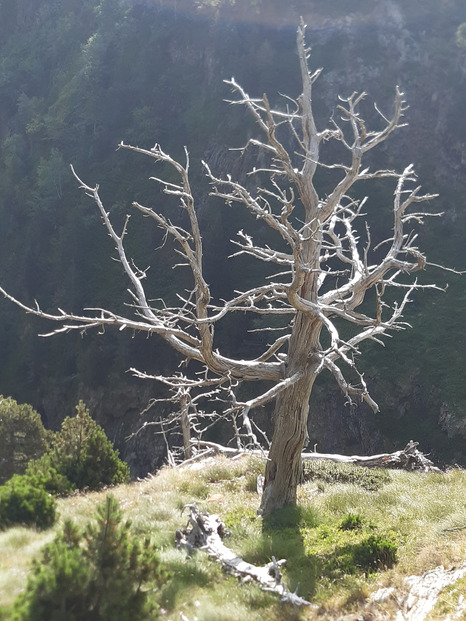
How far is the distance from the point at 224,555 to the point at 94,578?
8.91 ft

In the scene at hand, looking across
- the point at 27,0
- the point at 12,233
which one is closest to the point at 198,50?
the point at 12,233

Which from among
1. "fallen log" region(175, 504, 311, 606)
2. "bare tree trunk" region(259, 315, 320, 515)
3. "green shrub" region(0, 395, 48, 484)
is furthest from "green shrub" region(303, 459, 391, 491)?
"green shrub" region(0, 395, 48, 484)

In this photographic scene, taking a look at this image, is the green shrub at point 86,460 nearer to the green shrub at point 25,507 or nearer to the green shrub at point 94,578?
the green shrub at point 25,507

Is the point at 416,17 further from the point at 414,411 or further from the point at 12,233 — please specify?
the point at 12,233

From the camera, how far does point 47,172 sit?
167ft

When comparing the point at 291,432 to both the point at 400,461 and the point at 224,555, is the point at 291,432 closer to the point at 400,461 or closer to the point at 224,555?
the point at 224,555

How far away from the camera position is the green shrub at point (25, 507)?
7551mm

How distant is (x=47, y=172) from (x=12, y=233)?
6306 millimetres

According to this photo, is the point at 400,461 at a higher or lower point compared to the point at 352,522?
lower

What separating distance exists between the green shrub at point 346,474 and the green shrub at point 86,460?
13.2 feet

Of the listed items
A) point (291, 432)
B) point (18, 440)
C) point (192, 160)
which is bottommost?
point (18, 440)

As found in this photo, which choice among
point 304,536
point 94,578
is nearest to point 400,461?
point 304,536

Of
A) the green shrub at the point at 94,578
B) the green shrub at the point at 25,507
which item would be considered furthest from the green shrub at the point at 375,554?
the green shrub at the point at 25,507

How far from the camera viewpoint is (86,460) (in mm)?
11938
